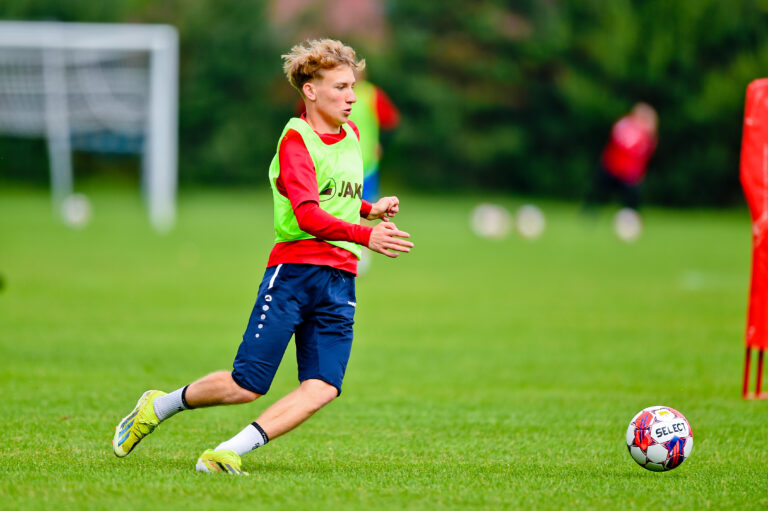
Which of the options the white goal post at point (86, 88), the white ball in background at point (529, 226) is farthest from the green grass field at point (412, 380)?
the white goal post at point (86, 88)

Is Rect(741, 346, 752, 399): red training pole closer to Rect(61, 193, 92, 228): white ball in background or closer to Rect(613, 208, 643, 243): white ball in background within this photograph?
Rect(613, 208, 643, 243): white ball in background

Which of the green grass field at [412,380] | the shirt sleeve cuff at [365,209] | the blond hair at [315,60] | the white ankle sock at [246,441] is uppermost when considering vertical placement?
the blond hair at [315,60]

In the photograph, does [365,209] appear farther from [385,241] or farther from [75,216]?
[75,216]

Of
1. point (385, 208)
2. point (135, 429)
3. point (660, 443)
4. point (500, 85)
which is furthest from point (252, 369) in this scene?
point (500, 85)

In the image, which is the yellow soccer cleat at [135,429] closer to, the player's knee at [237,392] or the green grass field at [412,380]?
the green grass field at [412,380]

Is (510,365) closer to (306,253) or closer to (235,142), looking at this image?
(306,253)

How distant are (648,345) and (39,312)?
18.6 feet

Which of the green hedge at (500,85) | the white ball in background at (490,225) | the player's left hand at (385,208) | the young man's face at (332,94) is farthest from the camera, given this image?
the green hedge at (500,85)

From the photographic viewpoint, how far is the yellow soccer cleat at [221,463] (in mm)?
4605

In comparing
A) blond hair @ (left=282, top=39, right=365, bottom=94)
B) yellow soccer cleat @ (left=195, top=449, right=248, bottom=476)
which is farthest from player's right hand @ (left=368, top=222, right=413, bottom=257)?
yellow soccer cleat @ (left=195, top=449, right=248, bottom=476)

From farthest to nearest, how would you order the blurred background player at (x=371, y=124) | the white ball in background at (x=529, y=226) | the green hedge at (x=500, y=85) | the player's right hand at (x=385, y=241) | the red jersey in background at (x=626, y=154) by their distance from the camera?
the green hedge at (x=500, y=85) → the red jersey in background at (x=626, y=154) → the white ball in background at (x=529, y=226) → the blurred background player at (x=371, y=124) → the player's right hand at (x=385, y=241)

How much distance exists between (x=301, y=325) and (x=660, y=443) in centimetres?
171

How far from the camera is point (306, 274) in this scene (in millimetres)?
4781

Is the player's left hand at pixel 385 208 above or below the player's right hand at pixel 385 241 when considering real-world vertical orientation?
above
